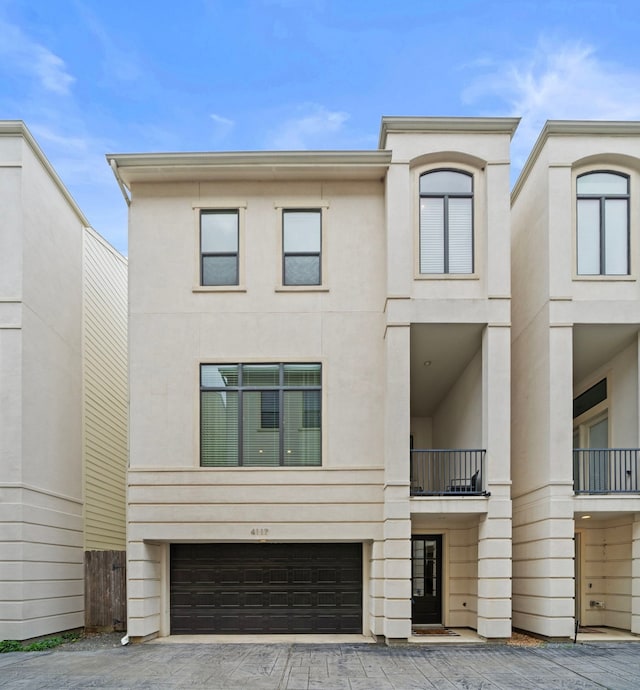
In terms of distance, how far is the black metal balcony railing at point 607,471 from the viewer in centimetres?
1212

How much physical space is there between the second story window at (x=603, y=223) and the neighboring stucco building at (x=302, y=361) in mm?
1556

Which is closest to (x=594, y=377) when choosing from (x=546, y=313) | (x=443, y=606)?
(x=546, y=313)

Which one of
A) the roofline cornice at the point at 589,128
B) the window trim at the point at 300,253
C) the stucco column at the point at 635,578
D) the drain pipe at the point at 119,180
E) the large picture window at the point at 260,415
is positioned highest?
the roofline cornice at the point at 589,128

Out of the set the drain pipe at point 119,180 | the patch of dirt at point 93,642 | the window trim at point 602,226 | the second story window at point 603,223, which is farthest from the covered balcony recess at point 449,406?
the patch of dirt at point 93,642

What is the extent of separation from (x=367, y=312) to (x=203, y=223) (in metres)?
3.79

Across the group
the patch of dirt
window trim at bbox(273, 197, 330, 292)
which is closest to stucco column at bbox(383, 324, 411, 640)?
window trim at bbox(273, 197, 330, 292)

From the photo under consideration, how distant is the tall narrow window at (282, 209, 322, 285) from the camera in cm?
1302

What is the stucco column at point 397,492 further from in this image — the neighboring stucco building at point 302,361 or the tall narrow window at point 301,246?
the tall narrow window at point 301,246

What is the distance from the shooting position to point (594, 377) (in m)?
14.0

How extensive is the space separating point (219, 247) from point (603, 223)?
7.53 metres

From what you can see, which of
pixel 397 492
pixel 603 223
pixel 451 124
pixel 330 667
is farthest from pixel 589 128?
pixel 330 667

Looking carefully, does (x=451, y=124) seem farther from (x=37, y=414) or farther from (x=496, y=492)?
(x=37, y=414)

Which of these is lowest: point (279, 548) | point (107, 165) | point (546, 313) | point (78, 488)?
point (279, 548)

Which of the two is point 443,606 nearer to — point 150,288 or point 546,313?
point 546,313
